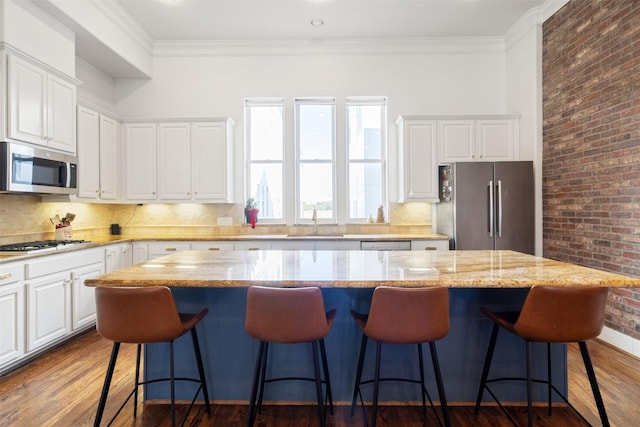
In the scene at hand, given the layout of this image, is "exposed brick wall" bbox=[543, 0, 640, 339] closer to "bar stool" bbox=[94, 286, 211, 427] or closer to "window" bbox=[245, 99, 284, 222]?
"window" bbox=[245, 99, 284, 222]

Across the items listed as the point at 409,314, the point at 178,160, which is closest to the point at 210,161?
the point at 178,160

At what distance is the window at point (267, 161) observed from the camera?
511 cm

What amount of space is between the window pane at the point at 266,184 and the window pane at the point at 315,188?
1.12 feet

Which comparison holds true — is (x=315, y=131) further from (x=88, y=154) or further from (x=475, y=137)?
(x=88, y=154)

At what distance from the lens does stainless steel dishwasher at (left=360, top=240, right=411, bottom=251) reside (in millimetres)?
4309

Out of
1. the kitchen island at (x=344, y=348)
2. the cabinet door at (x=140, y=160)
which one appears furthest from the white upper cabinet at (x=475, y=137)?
the cabinet door at (x=140, y=160)

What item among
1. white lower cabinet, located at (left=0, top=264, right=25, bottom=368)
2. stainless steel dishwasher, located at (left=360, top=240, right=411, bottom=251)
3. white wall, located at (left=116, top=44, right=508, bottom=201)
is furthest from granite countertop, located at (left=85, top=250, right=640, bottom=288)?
white wall, located at (left=116, top=44, right=508, bottom=201)

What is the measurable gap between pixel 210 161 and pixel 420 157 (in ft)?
8.90

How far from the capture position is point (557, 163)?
13.0 feet

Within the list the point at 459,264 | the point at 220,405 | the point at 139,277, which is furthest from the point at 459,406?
the point at 139,277

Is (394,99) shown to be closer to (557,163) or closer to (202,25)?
(557,163)

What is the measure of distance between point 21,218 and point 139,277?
248 cm

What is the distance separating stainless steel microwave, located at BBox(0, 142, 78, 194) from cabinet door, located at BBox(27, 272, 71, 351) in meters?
0.80

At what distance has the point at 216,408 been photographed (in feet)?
7.39
